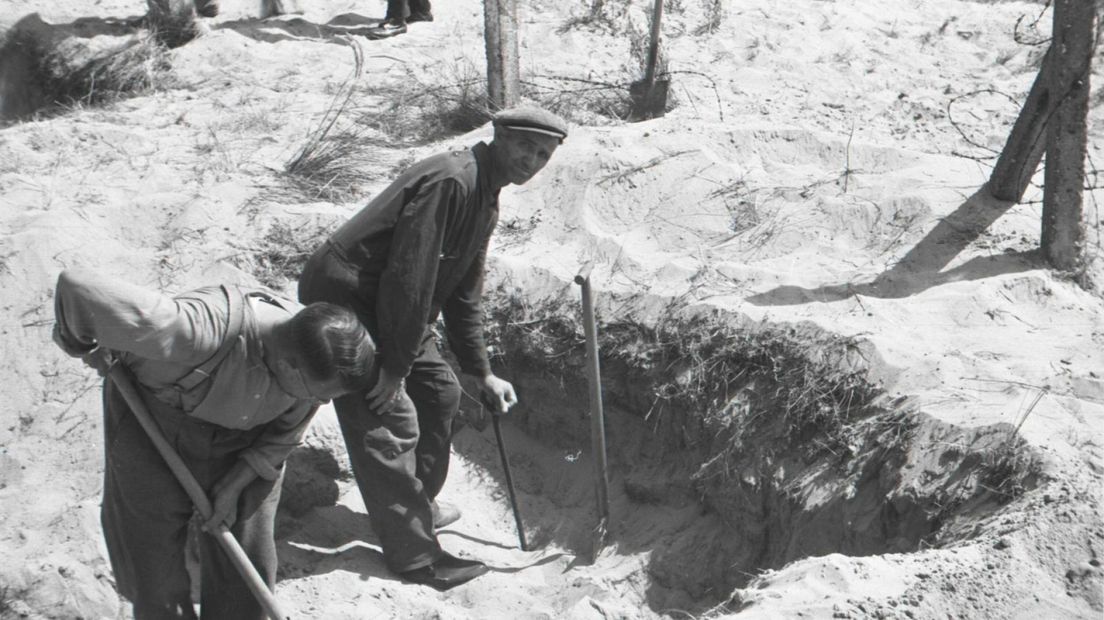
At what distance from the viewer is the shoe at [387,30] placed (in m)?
7.53

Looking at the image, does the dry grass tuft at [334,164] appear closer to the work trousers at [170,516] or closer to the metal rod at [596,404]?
the metal rod at [596,404]

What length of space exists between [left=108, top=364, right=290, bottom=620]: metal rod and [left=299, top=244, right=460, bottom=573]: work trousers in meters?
0.80

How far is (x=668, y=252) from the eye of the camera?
17.3 feet

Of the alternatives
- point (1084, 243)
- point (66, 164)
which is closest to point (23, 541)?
point (66, 164)

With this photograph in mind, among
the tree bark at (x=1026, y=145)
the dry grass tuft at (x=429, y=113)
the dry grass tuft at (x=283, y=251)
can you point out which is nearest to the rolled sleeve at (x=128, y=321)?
the dry grass tuft at (x=283, y=251)

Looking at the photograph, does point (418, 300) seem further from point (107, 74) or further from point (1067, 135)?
point (107, 74)

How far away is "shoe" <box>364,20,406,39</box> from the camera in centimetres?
753

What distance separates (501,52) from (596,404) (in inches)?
99.4

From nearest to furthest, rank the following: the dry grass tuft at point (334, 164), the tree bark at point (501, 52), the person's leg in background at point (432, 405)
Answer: the person's leg in background at point (432, 405) → the dry grass tuft at point (334, 164) → the tree bark at point (501, 52)

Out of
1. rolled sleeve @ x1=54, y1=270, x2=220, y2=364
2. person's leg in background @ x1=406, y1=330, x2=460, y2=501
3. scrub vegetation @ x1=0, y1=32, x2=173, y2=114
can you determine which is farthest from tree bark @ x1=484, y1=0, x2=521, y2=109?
rolled sleeve @ x1=54, y1=270, x2=220, y2=364

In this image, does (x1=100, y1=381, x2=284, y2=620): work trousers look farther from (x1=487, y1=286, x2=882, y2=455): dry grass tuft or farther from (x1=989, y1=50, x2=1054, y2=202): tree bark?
(x1=989, y1=50, x2=1054, y2=202): tree bark

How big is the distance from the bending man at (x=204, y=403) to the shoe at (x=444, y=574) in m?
0.93

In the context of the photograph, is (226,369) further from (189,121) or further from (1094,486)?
(189,121)

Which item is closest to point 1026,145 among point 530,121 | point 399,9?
point 530,121
